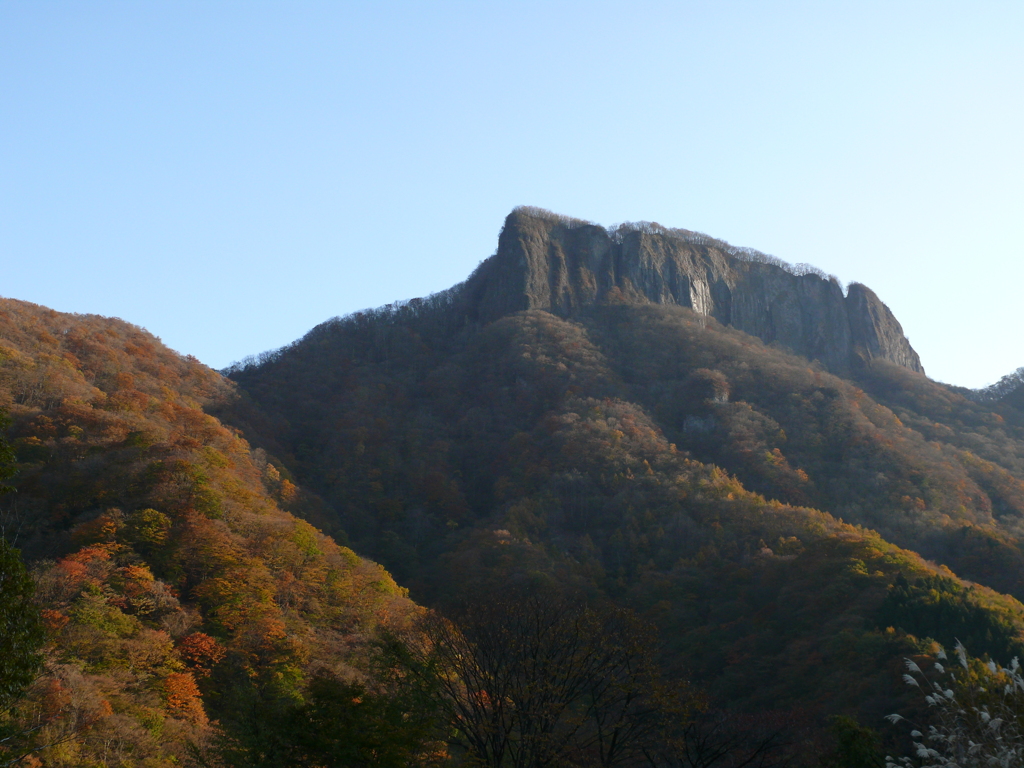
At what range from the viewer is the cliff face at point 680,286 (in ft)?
419

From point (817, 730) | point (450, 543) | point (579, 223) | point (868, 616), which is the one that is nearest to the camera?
point (817, 730)

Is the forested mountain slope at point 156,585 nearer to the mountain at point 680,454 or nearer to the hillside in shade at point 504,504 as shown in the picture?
the hillside in shade at point 504,504

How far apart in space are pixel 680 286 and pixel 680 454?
53.1m

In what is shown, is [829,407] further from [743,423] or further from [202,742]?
[202,742]

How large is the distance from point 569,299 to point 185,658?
95716 mm

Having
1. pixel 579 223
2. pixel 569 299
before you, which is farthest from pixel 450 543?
pixel 579 223

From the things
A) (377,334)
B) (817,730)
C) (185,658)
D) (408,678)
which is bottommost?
(817,730)

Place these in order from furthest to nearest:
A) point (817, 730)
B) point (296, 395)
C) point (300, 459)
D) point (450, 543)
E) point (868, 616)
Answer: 1. point (296, 395)
2. point (300, 459)
3. point (450, 543)
4. point (868, 616)
5. point (817, 730)

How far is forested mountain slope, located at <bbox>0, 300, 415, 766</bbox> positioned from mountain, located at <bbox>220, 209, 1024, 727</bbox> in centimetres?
1336

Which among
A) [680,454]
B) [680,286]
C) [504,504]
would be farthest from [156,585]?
[680,286]

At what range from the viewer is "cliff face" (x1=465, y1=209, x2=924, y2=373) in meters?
128

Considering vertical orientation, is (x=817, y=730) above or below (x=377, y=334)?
below

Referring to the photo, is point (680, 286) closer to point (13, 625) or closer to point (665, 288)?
point (665, 288)

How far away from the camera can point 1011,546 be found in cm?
6512
